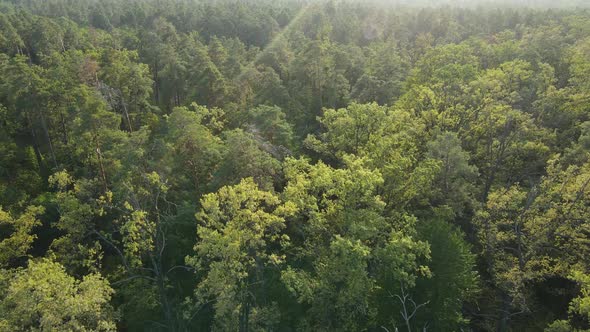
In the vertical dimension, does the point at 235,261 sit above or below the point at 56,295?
above

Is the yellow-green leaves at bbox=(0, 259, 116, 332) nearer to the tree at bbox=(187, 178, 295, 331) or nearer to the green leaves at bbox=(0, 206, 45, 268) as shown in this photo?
the green leaves at bbox=(0, 206, 45, 268)

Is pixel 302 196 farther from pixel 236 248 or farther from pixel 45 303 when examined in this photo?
pixel 45 303

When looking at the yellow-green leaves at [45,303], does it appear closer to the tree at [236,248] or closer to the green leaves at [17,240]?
the green leaves at [17,240]

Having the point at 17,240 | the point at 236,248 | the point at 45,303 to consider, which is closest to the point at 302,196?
the point at 236,248

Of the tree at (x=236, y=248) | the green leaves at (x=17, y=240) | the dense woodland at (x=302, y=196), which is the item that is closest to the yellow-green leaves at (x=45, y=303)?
the dense woodland at (x=302, y=196)

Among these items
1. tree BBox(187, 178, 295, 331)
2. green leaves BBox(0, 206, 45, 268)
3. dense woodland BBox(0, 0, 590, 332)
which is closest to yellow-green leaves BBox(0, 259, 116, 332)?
dense woodland BBox(0, 0, 590, 332)

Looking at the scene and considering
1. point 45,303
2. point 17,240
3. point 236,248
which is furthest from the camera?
point 17,240

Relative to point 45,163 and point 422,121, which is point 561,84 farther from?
point 45,163

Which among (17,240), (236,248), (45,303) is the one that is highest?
(236,248)

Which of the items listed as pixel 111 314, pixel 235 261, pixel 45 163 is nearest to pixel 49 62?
pixel 45 163
